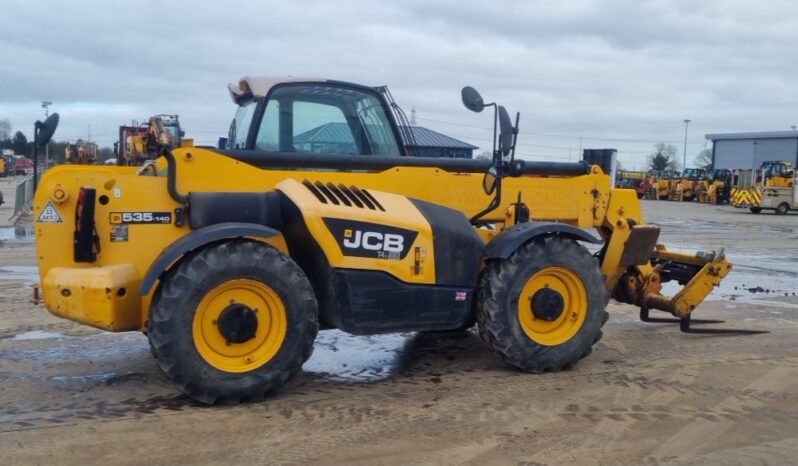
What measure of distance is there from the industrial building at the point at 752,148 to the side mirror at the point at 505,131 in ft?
209

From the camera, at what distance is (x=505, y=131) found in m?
5.65

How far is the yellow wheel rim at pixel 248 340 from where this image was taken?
4.93m

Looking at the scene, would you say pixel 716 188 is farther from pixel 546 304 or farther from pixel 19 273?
pixel 546 304

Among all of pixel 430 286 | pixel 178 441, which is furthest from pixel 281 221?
pixel 178 441

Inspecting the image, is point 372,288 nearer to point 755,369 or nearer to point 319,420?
point 319,420

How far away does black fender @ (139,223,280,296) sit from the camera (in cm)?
476

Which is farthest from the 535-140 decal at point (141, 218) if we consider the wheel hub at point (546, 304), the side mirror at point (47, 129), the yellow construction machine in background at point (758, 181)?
the yellow construction machine in background at point (758, 181)

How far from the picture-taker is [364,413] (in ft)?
16.3

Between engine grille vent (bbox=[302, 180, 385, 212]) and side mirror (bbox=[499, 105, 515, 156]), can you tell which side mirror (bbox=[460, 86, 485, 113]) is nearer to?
side mirror (bbox=[499, 105, 515, 156])

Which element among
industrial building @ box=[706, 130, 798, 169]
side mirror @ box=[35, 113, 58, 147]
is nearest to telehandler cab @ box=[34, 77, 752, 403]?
side mirror @ box=[35, 113, 58, 147]

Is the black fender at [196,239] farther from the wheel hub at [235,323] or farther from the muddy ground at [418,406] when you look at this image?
the muddy ground at [418,406]

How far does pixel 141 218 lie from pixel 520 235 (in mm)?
2704

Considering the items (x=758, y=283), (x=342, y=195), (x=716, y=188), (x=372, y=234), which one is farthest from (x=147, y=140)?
(x=716, y=188)

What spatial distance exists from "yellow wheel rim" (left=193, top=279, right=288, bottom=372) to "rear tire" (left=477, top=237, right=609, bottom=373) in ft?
5.26
